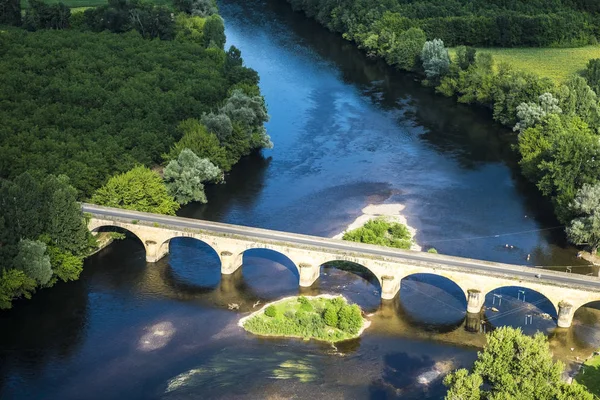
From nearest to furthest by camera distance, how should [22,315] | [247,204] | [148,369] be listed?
[148,369] → [22,315] → [247,204]

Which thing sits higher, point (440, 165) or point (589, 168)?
point (589, 168)

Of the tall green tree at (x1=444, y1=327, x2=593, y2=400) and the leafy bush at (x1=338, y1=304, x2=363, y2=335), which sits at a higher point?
the tall green tree at (x1=444, y1=327, x2=593, y2=400)

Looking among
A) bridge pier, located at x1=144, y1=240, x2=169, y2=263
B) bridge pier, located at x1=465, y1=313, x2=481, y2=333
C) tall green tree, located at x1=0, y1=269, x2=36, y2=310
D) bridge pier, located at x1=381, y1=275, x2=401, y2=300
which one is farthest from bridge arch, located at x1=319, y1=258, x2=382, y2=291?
tall green tree, located at x1=0, y1=269, x2=36, y2=310

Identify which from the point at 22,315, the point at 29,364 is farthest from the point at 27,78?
the point at 29,364

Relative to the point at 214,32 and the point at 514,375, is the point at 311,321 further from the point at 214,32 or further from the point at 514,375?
the point at 214,32

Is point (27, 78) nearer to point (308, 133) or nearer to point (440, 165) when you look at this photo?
point (308, 133)

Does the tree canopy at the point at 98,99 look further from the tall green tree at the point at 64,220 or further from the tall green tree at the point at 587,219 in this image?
the tall green tree at the point at 587,219

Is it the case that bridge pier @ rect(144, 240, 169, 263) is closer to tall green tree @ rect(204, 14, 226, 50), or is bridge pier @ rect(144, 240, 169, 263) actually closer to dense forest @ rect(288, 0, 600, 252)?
dense forest @ rect(288, 0, 600, 252)
